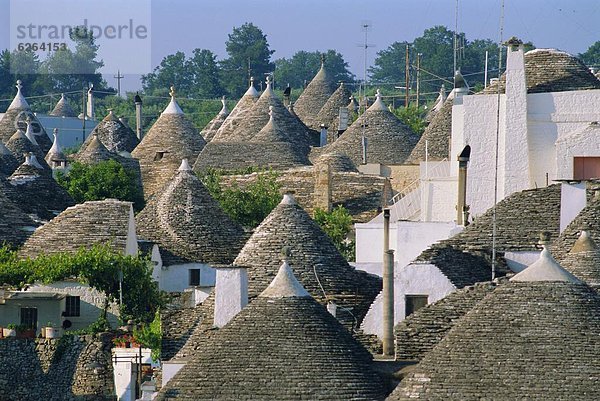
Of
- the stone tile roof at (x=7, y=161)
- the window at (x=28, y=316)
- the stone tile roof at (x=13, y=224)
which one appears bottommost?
the window at (x=28, y=316)

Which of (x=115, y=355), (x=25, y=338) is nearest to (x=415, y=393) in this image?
(x=115, y=355)

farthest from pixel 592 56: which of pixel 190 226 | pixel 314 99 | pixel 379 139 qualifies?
pixel 190 226

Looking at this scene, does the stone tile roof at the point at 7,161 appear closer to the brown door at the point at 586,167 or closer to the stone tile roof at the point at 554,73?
the stone tile roof at the point at 554,73

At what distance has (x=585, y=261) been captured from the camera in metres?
35.0

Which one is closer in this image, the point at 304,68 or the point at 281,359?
the point at 281,359

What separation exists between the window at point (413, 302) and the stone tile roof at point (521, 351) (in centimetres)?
640

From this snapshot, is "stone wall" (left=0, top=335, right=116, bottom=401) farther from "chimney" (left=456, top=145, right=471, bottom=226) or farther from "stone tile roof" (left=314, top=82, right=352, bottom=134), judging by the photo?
"stone tile roof" (left=314, top=82, right=352, bottom=134)

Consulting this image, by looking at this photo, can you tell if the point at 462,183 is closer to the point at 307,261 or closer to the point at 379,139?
the point at 307,261

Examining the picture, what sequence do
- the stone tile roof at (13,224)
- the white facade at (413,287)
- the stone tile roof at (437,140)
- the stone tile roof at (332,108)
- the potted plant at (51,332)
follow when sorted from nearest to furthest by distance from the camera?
the white facade at (413,287) → the potted plant at (51,332) → the stone tile roof at (13,224) → the stone tile roof at (437,140) → the stone tile roof at (332,108)

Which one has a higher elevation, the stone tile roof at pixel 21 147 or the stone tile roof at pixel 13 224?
the stone tile roof at pixel 21 147

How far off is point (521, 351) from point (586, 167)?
15.9m

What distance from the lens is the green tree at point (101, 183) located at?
219 ft

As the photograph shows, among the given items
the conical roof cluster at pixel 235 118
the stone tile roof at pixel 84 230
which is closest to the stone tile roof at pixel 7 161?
the conical roof cluster at pixel 235 118

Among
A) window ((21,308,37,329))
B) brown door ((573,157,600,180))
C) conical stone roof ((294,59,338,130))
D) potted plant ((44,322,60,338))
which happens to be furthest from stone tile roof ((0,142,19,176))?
brown door ((573,157,600,180))
